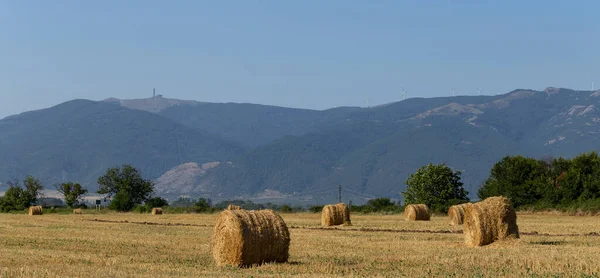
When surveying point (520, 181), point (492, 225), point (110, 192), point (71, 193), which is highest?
point (110, 192)

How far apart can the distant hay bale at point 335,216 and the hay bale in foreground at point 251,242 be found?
22.5 meters

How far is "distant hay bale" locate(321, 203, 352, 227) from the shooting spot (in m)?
47.3

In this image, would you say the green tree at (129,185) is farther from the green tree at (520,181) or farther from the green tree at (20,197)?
the green tree at (520,181)

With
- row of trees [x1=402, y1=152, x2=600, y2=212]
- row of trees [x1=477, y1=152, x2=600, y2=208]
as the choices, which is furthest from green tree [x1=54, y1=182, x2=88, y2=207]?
row of trees [x1=477, y1=152, x2=600, y2=208]

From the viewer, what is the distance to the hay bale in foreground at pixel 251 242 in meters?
24.1

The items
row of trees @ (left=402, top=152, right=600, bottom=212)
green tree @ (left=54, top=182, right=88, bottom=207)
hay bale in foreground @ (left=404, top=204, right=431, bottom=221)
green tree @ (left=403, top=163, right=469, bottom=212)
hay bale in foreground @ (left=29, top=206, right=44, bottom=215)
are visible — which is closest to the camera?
hay bale in foreground @ (left=404, top=204, right=431, bottom=221)

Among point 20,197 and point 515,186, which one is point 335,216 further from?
point 20,197

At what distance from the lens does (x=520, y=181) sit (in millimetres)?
73688

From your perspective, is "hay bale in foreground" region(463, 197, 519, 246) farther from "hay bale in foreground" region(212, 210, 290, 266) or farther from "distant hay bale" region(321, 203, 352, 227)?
"distant hay bale" region(321, 203, 352, 227)

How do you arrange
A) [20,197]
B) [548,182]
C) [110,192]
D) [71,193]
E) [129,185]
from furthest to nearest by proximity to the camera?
[110,192] → [129,185] → [71,193] → [20,197] → [548,182]

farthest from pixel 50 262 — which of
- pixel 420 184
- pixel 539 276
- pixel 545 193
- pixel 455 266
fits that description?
pixel 420 184

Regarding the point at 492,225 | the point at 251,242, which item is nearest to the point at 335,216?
the point at 492,225

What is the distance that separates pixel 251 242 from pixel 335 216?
2336cm

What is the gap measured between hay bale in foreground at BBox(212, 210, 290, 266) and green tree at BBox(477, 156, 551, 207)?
49127 mm
